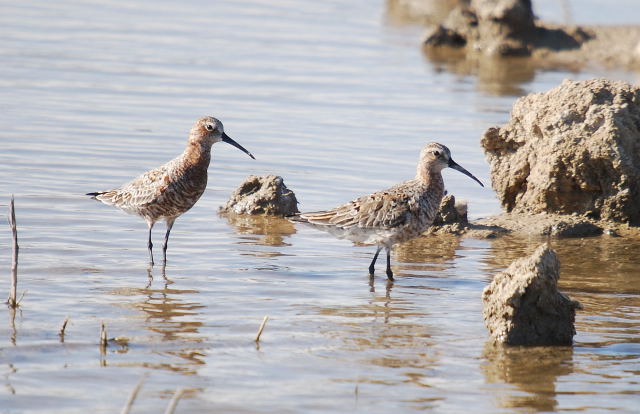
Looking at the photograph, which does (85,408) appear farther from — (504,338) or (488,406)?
(504,338)

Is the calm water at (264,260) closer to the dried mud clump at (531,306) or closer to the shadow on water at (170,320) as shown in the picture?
the shadow on water at (170,320)

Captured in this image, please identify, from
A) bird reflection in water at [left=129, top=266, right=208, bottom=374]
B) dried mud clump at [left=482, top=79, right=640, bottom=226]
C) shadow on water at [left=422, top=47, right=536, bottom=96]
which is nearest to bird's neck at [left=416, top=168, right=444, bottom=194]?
dried mud clump at [left=482, top=79, right=640, bottom=226]

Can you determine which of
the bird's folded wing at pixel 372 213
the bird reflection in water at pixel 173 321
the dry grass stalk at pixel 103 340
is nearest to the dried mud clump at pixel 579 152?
the bird's folded wing at pixel 372 213

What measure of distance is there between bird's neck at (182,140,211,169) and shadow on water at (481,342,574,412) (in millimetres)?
4163

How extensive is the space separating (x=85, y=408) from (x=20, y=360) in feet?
3.27

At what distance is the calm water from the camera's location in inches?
302

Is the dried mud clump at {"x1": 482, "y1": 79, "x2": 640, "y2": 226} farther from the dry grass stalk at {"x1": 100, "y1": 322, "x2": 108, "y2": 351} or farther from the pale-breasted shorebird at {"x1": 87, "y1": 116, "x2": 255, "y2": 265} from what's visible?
the dry grass stalk at {"x1": 100, "y1": 322, "x2": 108, "y2": 351}

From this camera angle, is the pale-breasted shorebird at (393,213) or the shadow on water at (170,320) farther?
the pale-breasted shorebird at (393,213)

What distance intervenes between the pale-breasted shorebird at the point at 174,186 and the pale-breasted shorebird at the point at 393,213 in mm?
1150

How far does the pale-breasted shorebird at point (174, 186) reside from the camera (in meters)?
11.4

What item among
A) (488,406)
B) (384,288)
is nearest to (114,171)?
(384,288)

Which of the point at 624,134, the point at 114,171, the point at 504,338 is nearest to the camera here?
the point at 504,338

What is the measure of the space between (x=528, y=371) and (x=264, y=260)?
13.0 feet

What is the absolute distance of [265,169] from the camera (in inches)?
603
